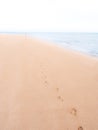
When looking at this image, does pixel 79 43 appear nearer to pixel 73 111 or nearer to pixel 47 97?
pixel 47 97

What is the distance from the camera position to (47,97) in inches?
118

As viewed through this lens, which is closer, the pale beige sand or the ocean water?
the pale beige sand

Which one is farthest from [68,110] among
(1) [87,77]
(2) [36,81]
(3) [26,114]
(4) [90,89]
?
(1) [87,77]

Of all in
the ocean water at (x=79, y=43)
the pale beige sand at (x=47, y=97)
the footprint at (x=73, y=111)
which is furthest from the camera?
the ocean water at (x=79, y=43)

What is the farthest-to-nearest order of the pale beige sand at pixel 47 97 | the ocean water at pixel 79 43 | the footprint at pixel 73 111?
1. the ocean water at pixel 79 43
2. the footprint at pixel 73 111
3. the pale beige sand at pixel 47 97

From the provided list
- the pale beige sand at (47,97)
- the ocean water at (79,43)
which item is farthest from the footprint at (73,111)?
the ocean water at (79,43)

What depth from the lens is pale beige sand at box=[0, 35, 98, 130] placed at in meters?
2.37

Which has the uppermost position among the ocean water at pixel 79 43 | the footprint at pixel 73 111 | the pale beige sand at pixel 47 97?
the pale beige sand at pixel 47 97

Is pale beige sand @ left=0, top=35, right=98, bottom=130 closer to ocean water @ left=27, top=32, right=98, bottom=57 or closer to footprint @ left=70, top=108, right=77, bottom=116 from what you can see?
footprint @ left=70, top=108, right=77, bottom=116

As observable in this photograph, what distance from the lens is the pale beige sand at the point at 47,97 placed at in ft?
7.76

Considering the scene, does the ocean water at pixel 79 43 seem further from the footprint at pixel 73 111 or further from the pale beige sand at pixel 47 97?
the footprint at pixel 73 111

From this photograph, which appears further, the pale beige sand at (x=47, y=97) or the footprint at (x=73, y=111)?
the footprint at (x=73, y=111)

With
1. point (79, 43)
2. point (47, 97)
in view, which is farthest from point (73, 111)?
point (79, 43)

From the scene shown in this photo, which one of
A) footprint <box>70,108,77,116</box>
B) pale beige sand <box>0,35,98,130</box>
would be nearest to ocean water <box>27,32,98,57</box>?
pale beige sand <box>0,35,98,130</box>
